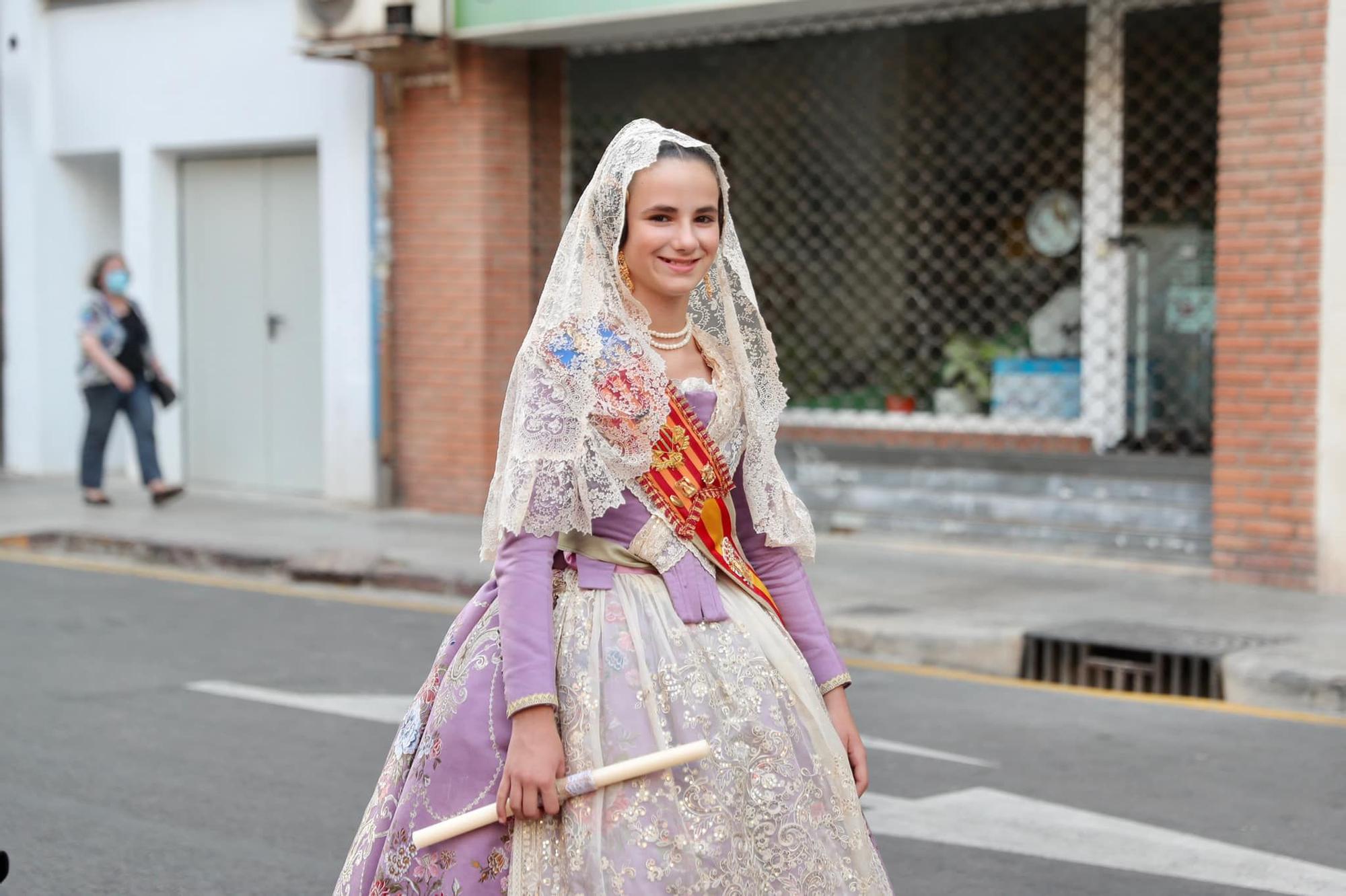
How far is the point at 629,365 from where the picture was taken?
337 cm

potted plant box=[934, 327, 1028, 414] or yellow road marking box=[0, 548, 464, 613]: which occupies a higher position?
potted plant box=[934, 327, 1028, 414]

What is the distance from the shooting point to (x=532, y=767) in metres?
3.12

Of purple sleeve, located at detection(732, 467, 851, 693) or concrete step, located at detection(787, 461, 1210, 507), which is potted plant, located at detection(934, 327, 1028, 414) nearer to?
concrete step, located at detection(787, 461, 1210, 507)

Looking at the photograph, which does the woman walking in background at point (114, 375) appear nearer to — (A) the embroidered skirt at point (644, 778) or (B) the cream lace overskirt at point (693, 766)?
(A) the embroidered skirt at point (644, 778)

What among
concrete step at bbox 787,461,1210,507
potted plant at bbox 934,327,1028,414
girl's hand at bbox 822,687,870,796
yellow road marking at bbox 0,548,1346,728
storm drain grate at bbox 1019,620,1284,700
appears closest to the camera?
girl's hand at bbox 822,687,870,796

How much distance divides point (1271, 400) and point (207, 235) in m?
8.63

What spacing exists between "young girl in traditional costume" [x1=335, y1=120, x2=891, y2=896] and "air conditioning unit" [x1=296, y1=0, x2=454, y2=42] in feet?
31.0

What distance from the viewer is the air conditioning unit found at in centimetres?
1250

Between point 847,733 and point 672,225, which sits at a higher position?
point 672,225

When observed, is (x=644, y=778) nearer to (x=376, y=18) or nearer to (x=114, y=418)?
(x=376, y=18)

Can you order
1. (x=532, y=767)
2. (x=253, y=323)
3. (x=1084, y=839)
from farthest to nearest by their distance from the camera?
1. (x=253, y=323)
2. (x=1084, y=839)
3. (x=532, y=767)

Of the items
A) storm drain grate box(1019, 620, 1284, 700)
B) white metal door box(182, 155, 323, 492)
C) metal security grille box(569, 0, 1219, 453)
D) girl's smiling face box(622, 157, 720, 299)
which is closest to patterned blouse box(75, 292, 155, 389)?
white metal door box(182, 155, 323, 492)

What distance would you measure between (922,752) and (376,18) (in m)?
7.56

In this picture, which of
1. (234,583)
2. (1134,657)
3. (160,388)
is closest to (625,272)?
(1134,657)
